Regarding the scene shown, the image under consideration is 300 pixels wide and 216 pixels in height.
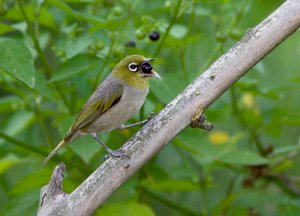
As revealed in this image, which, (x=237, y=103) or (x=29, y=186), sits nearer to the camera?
(x=29, y=186)

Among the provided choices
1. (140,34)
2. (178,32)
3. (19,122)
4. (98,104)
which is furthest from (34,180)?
(178,32)

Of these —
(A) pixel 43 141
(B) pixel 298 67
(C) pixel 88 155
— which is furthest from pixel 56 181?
(B) pixel 298 67

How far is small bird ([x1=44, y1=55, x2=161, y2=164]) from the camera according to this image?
13.4 feet

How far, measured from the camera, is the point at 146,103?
4316 mm

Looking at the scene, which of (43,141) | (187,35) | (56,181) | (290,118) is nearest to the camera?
(56,181)

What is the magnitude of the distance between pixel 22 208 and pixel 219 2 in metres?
1.80

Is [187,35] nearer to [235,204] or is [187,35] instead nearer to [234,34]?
Result: [234,34]

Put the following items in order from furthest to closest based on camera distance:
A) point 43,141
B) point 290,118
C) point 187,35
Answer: point 43,141, point 290,118, point 187,35

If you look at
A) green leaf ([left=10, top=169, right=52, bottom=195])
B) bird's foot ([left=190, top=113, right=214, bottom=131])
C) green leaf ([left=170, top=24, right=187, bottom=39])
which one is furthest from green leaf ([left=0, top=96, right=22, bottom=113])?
bird's foot ([left=190, top=113, right=214, bottom=131])

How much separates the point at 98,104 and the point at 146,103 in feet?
1.01

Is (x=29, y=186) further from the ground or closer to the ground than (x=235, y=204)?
further from the ground

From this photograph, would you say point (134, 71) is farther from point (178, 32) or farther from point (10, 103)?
point (10, 103)

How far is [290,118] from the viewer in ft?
15.5

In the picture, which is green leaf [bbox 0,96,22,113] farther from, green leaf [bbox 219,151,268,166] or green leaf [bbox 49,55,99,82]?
green leaf [bbox 219,151,268,166]
